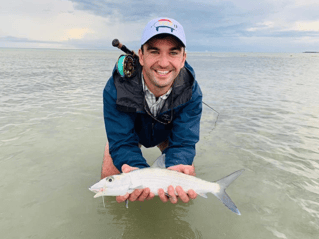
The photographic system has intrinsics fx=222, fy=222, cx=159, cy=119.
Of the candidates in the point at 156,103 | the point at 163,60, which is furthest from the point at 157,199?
the point at 163,60

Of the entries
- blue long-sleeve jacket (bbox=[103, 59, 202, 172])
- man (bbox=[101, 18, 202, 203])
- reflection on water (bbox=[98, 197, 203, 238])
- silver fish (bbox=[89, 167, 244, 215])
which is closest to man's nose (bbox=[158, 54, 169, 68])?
man (bbox=[101, 18, 202, 203])

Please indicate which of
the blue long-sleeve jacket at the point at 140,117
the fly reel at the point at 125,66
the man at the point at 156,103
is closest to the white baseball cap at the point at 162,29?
the man at the point at 156,103

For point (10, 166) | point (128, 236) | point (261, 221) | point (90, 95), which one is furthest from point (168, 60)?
point (90, 95)

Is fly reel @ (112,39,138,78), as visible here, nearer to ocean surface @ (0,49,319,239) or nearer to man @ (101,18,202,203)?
man @ (101,18,202,203)

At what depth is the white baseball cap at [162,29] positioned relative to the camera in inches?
121

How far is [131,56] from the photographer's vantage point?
3764mm

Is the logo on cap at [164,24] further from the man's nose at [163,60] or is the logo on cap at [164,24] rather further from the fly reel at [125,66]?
the fly reel at [125,66]

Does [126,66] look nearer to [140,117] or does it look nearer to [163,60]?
[163,60]

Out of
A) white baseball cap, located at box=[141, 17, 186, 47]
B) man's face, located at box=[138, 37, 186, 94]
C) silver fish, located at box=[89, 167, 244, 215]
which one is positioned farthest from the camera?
man's face, located at box=[138, 37, 186, 94]

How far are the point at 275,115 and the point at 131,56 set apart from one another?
669 cm

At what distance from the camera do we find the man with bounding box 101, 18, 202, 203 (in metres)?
3.21

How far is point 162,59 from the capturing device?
10.5 feet

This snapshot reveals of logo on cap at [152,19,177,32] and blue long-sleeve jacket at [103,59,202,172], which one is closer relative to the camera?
logo on cap at [152,19,177,32]

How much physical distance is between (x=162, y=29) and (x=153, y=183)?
2.07 metres
